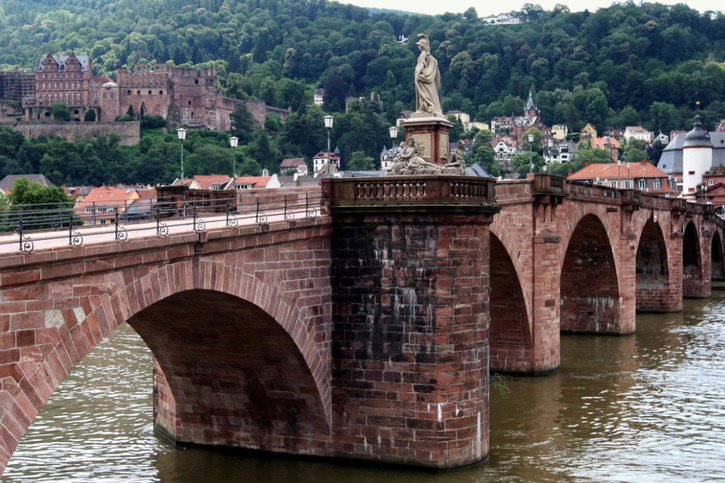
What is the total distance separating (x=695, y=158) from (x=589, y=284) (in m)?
74.9

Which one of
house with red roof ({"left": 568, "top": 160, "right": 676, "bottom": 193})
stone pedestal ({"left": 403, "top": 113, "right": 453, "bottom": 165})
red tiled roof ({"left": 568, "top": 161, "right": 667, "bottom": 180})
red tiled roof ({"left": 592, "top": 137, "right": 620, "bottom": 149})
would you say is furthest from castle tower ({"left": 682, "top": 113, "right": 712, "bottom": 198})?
stone pedestal ({"left": 403, "top": 113, "right": 453, "bottom": 165})

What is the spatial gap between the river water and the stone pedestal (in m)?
7.14

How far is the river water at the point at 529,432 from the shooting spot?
2264 cm

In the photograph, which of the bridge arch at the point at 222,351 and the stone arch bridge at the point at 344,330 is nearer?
the bridge arch at the point at 222,351

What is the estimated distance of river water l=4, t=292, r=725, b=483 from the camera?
22641 mm

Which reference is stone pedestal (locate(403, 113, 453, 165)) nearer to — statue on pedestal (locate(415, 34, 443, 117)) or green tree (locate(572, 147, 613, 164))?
statue on pedestal (locate(415, 34, 443, 117))

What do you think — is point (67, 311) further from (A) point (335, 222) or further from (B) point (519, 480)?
(B) point (519, 480)

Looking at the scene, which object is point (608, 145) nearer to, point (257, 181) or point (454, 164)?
point (257, 181)

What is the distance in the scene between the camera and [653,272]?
187 ft

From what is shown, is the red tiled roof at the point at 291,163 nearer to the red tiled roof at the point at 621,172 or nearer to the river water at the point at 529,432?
the red tiled roof at the point at 621,172

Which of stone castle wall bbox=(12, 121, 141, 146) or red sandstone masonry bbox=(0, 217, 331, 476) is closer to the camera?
red sandstone masonry bbox=(0, 217, 331, 476)

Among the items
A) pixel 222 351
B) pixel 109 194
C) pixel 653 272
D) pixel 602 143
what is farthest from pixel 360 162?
pixel 222 351

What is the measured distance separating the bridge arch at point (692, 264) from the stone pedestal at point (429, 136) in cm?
4415

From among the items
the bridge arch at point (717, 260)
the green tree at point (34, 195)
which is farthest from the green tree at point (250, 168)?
the bridge arch at point (717, 260)
